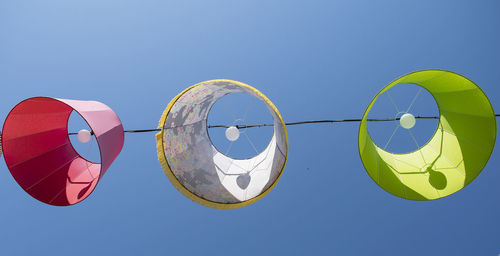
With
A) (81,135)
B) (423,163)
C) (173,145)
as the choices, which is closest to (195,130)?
(173,145)

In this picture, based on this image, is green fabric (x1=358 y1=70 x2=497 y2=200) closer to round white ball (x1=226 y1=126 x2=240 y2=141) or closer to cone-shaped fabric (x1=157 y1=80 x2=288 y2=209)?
cone-shaped fabric (x1=157 y1=80 x2=288 y2=209)

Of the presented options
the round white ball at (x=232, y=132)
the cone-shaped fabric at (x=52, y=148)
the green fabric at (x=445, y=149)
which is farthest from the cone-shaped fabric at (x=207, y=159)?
the green fabric at (x=445, y=149)

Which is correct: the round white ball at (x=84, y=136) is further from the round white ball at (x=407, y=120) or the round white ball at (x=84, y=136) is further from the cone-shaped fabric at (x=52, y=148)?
the round white ball at (x=407, y=120)

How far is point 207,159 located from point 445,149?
3.34m

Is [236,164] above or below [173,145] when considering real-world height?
above

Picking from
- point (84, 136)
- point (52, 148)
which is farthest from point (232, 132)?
point (52, 148)

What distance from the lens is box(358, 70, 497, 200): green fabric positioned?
3266 mm

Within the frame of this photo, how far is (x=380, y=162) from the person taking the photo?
3.79 meters

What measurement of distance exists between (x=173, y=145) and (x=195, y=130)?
745 millimetres

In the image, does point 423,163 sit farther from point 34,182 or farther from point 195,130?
point 34,182

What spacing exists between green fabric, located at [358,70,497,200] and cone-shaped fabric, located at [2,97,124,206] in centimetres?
281

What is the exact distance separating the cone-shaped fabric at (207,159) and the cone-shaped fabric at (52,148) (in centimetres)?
64

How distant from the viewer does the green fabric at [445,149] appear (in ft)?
10.7

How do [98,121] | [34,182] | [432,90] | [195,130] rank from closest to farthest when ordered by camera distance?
[98,121] → [34,182] → [432,90] → [195,130]
